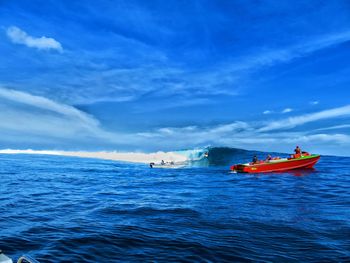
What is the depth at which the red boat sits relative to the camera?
111ft

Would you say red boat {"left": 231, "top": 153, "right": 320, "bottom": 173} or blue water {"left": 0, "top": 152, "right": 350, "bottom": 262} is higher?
red boat {"left": 231, "top": 153, "right": 320, "bottom": 173}

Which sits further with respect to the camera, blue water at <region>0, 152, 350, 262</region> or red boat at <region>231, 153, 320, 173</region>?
red boat at <region>231, 153, 320, 173</region>

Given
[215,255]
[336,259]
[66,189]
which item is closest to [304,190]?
[336,259]

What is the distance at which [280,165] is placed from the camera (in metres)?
34.8

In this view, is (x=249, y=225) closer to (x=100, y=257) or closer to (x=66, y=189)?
(x=100, y=257)

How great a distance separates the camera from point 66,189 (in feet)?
71.1

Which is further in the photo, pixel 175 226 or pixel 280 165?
pixel 280 165

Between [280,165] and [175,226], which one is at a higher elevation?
[280,165]

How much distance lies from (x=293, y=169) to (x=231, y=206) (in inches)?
914

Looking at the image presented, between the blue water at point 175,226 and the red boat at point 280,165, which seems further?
the red boat at point 280,165

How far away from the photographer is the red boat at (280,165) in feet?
111

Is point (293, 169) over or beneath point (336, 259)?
over

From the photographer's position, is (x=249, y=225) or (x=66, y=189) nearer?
(x=249, y=225)

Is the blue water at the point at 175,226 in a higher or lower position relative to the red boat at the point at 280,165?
→ lower
